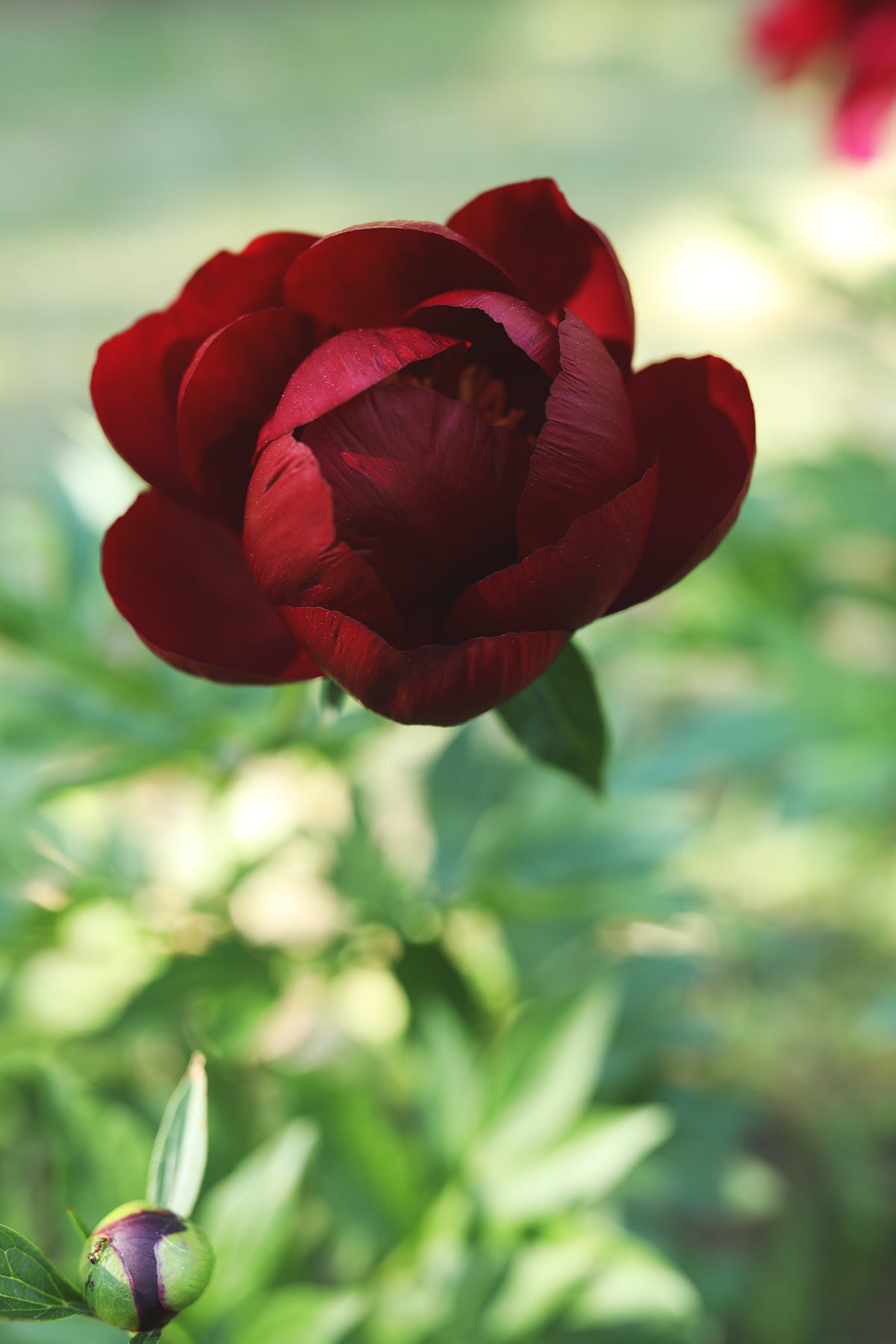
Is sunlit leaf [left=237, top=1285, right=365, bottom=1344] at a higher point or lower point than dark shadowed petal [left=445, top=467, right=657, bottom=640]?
lower

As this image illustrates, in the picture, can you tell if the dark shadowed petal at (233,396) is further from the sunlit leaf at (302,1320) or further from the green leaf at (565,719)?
the sunlit leaf at (302,1320)

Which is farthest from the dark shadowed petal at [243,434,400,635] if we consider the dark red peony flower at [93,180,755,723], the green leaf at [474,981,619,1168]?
the green leaf at [474,981,619,1168]

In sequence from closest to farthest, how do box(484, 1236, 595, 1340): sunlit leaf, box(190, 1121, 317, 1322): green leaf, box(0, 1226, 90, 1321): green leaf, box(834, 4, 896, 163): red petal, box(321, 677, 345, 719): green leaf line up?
1. box(0, 1226, 90, 1321): green leaf
2. box(321, 677, 345, 719): green leaf
3. box(190, 1121, 317, 1322): green leaf
4. box(484, 1236, 595, 1340): sunlit leaf
5. box(834, 4, 896, 163): red petal

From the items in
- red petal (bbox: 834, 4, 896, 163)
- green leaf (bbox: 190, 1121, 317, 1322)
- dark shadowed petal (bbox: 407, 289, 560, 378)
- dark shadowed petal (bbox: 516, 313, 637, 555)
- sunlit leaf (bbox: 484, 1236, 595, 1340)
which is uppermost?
red petal (bbox: 834, 4, 896, 163)

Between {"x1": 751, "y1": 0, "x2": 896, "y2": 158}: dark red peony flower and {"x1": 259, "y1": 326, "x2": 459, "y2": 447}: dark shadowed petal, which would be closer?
{"x1": 259, "y1": 326, "x2": 459, "y2": 447}: dark shadowed petal

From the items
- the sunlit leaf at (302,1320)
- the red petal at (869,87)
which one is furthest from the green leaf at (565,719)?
the red petal at (869,87)

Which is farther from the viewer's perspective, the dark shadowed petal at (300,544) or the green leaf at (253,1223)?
the green leaf at (253,1223)

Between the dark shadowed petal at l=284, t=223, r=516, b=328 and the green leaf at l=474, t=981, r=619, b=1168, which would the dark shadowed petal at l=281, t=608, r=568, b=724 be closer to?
the dark shadowed petal at l=284, t=223, r=516, b=328

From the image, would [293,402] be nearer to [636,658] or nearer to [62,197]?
[636,658]
